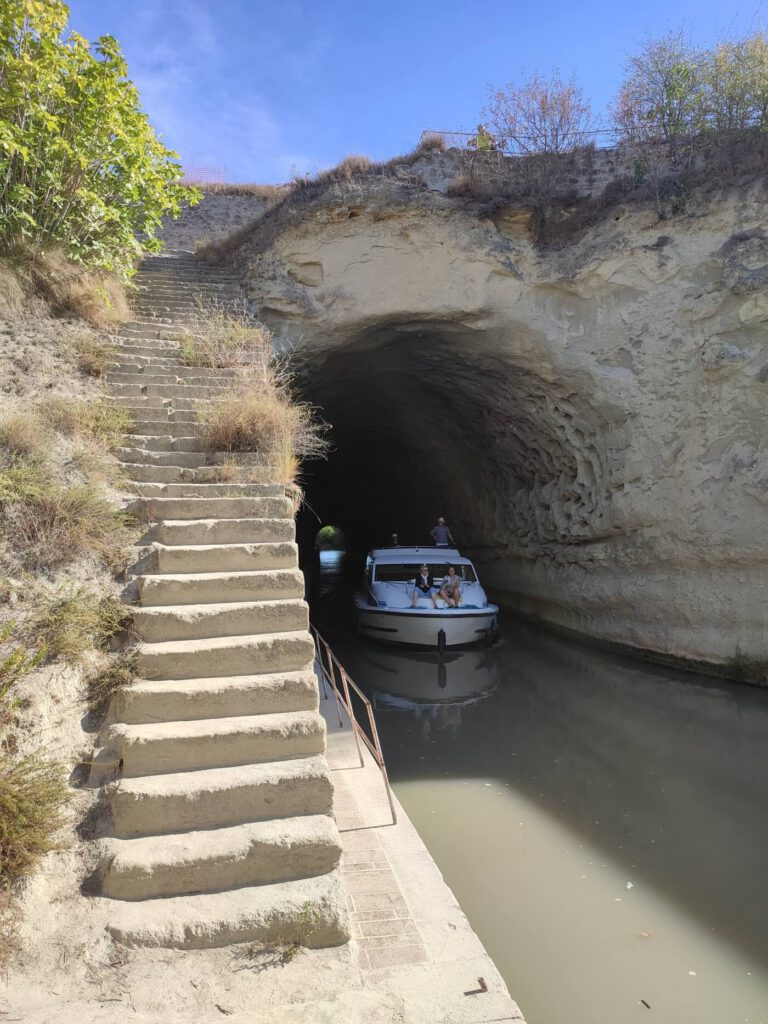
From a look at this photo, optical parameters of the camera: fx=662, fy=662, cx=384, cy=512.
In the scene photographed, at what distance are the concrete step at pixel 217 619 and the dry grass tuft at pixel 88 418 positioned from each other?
2405 millimetres

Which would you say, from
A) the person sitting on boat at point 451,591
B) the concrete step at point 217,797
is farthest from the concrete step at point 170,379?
the person sitting on boat at point 451,591

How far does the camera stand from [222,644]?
13.6 ft

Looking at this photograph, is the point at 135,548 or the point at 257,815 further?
the point at 135,548

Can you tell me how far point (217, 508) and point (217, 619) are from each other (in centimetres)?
131

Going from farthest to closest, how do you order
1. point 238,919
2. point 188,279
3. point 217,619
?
point 188,279, point 217,619, point 238,919

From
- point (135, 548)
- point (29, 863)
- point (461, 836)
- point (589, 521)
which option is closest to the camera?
point (29, 863)

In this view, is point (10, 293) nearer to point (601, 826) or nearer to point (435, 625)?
point (601, 826)

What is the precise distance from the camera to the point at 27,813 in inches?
117

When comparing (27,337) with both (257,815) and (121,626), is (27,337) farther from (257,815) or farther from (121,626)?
(257,815)

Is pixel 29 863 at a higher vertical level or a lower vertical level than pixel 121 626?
lower

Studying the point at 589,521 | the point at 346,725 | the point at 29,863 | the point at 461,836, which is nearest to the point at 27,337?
the point at 346,725

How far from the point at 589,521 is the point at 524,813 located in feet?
23.9

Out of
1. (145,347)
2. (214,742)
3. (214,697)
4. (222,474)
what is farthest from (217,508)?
(145,347)

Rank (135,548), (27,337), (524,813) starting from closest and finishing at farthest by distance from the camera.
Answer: (135,548), (524,813), (27,337)
